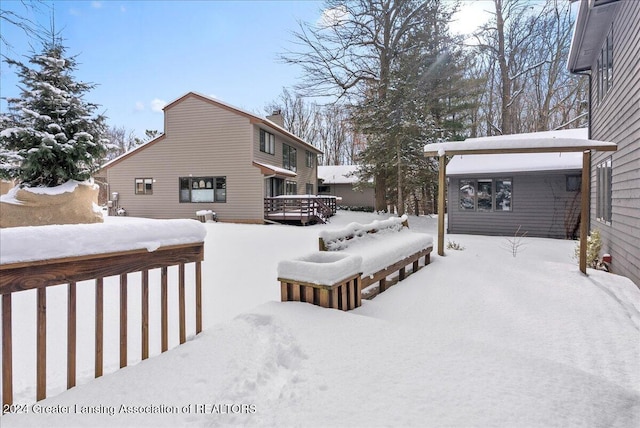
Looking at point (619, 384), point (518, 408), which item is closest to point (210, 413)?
point (518, 408)

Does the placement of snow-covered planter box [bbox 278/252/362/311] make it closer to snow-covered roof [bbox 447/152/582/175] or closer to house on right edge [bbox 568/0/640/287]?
house on right edge [bbox 568/0/640/287]

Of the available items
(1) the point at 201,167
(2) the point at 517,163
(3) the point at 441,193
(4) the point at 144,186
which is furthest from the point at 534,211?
(4) the point at 144,186

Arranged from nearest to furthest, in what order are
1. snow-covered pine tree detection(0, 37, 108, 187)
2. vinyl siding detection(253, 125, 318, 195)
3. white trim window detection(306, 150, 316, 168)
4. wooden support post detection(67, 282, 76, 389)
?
1. wooden support post detection(67, 282, 76, 389)
2. snow-covered pine tree detection(0, 37, 108, 187)
3. vinyl siding detection(253, 125, 318, 195)
4. white trim window detection(306, 150, 316, 168)

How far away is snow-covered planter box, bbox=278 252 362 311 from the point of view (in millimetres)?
3477

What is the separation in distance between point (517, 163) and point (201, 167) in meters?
14.2

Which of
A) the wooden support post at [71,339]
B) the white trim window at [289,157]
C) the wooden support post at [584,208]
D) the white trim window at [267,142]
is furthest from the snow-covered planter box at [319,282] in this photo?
the white trim window at [289,157]

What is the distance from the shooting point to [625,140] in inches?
236

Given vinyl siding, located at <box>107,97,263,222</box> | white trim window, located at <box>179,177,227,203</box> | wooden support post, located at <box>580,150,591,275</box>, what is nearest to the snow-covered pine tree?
vinyl siding, located at <box>107,97,263,222</box>

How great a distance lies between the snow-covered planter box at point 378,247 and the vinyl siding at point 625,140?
3.23m

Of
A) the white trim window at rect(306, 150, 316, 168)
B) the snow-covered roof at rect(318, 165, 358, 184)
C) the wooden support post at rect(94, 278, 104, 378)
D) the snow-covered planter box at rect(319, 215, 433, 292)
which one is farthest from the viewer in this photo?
the snow-covered roof at rect(318, 165, 358, 184)

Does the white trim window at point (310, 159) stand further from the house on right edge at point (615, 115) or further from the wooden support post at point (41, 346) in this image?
the wooden support post at point (41, 346)

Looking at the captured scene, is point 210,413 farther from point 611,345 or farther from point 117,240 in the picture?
point 611,345

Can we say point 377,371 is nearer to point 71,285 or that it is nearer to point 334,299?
point 334,299

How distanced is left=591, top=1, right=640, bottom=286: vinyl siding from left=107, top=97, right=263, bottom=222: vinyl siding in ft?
43.4
